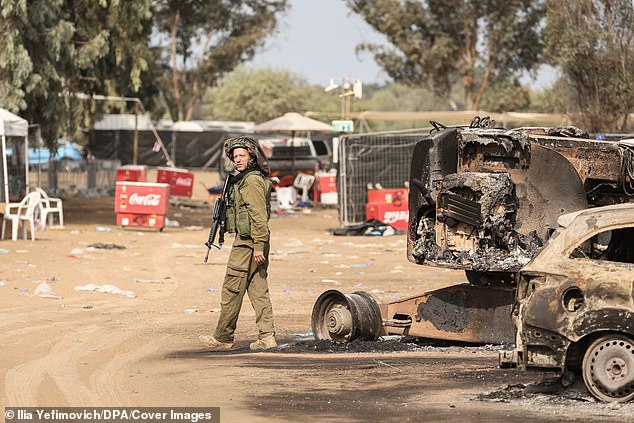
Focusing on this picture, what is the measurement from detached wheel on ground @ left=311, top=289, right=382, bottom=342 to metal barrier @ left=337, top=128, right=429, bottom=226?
600 inches

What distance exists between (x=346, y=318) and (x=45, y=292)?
549cm

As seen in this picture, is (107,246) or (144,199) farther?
(144,199)

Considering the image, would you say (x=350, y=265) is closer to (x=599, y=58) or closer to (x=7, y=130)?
(x=7, y=130)

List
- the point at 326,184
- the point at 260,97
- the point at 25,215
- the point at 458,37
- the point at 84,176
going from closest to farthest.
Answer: the point at 25,215
the point at 326,184
the point at 84,176
the point at 458,37
the point at 260,97

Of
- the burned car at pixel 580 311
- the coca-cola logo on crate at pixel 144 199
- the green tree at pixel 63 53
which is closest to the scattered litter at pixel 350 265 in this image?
the coca-cola logo on crate at pixel 144 199

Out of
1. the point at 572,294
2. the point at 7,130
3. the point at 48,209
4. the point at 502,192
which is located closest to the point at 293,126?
the point at 48,209

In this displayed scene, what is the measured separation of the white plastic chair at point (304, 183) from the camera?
38688mm

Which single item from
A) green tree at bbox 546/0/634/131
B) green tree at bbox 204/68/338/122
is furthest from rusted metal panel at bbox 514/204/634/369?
green tree at bbox 204/68/338/122

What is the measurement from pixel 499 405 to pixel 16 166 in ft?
61.7

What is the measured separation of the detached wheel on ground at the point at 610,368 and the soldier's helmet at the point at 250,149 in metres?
4.14

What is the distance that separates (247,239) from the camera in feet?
38.9

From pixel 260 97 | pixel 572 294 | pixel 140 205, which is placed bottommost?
pixel 572 294

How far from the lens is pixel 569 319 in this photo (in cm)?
881

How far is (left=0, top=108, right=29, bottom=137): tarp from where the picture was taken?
24525 millimetres
